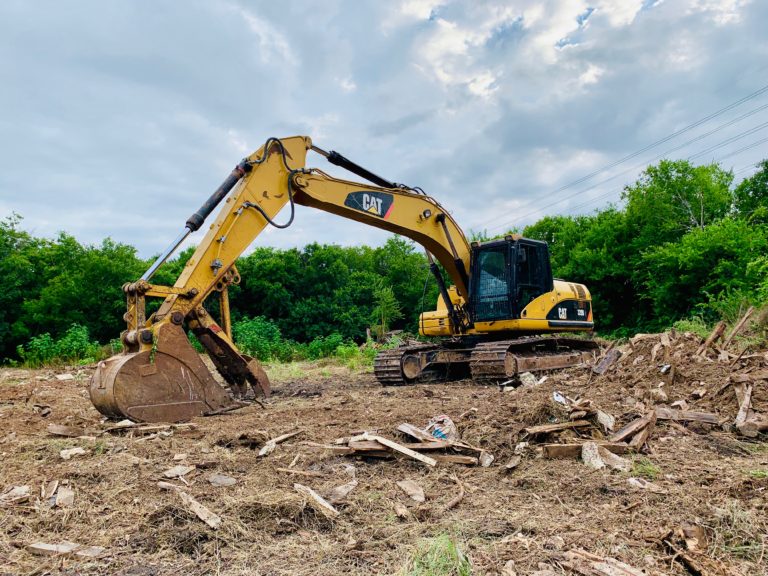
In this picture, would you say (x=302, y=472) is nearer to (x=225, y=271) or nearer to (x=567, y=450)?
(x=567, y=450)

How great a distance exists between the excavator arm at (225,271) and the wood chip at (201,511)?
2513mm

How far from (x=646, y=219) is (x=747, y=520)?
28178mm

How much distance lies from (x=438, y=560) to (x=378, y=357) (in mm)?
7661

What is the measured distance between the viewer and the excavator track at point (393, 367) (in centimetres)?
985

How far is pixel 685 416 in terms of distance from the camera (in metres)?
5.29

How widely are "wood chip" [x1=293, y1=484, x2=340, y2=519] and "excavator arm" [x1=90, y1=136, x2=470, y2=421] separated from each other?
2893 mm

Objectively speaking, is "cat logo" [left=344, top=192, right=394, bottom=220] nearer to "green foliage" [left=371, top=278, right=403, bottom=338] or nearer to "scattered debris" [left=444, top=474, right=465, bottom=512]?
"scattered debris" [left=444, top=474, right=465, bottom=512]

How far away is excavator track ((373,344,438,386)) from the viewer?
32.3ft

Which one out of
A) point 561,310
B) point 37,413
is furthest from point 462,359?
point 37,413

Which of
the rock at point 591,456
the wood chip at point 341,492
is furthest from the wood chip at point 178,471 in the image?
the rock at point 591,456

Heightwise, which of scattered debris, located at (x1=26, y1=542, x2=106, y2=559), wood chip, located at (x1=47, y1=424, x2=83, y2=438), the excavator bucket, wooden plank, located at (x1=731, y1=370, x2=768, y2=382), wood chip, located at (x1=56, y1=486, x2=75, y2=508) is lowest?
scattered debris, located at (x1=26, y1=542, x2=106, y2=559)

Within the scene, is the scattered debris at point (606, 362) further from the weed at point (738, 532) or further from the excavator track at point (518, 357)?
the weed at point (738, 532)

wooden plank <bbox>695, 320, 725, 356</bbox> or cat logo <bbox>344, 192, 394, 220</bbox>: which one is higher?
cat logo <bbox>344, 192, 394, 220</bbox>

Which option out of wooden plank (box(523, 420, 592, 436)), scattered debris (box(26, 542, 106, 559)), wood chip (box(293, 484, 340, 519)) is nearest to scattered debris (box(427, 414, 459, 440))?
wooden plank (box(523, 420, 592, 436))
